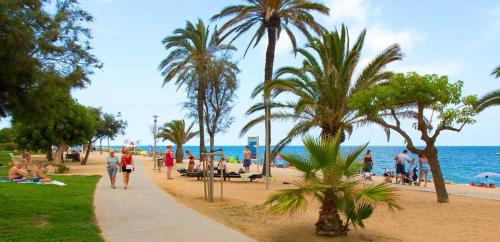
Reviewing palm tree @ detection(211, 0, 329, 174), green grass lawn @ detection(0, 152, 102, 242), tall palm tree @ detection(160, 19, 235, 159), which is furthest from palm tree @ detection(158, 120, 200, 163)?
green grass lawn @ detection(0, 152, 102, 242)

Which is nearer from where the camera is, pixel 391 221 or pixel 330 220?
pixel 330 220

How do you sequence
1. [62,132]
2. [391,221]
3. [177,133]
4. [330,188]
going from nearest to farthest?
[330,188] → [391,221] → [62,132] → [177,133]

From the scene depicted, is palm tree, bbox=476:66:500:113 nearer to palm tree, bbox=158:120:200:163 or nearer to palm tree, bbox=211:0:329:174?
palm tree, bbox=211:0:329:174

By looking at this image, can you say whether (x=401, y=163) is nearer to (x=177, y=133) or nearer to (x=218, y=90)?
(x=218, y=90)

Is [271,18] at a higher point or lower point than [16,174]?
higher

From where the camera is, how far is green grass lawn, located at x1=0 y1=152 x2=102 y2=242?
7.38m

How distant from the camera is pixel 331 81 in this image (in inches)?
652

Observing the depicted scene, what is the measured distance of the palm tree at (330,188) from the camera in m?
7.59

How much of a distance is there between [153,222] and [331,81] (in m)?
9.64

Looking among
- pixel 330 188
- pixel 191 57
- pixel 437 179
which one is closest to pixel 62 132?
pixel 191 57

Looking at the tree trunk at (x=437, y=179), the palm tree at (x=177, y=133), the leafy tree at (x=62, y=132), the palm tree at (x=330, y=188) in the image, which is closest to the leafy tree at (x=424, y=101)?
the tree trunk at (x=437, y=179)

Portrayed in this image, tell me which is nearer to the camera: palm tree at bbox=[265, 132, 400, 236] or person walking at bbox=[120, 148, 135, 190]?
palm tree at bbox=[265, 132, 400, 236]

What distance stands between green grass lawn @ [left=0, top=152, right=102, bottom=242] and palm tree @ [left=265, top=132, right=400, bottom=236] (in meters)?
3.20

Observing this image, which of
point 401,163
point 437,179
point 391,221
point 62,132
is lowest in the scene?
point 391,221
